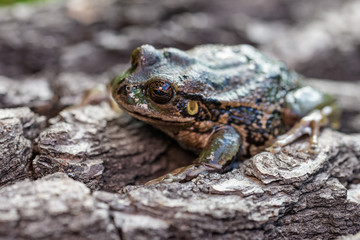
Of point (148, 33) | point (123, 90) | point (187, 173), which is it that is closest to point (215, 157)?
point (187, 173)

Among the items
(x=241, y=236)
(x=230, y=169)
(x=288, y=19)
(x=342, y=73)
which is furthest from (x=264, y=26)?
(x=241, y=236)

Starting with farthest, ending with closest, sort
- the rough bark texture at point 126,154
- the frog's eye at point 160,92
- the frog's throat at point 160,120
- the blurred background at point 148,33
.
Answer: the blurred background at point 148,33
the frog's throat at point 160,120
the frog's eye at point 160,92
the rough bark texture at point 126,154

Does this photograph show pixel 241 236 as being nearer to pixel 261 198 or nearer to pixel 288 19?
pixel 261 198

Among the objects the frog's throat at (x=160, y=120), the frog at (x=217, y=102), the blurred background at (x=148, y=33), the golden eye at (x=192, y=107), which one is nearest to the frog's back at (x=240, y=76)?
the frog at (x=217, y=102)

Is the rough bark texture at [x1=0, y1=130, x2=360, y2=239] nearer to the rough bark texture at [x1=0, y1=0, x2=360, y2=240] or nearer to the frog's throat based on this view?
the rough bark texture at [x1=0, y1=0, x2=360, y2=240]

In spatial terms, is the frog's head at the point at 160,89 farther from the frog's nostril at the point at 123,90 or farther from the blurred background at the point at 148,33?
the blurred background at the point at 148,33

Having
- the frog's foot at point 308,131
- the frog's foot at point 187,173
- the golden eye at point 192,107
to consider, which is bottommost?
the frog's foot at point 187,173

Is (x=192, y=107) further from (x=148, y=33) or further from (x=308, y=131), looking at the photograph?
(x=148, y=33)

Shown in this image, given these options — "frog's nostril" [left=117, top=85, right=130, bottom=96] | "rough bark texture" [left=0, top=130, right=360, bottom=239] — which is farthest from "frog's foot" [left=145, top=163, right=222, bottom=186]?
"frog's nostril" [left=117, top=85, right=130, bottom=96]
